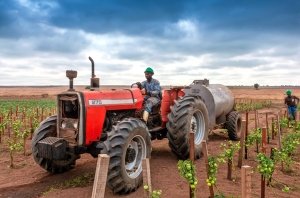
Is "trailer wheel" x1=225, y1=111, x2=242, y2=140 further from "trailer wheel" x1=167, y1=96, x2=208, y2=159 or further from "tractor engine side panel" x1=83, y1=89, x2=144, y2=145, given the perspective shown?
"tractor engine side panel" x1=83, y1=89, x2=144, y2=145

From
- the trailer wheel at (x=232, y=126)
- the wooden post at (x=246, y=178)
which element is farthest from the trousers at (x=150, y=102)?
the trailer wheel at (x=232, y=126)

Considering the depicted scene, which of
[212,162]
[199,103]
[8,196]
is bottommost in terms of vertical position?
[8,196]

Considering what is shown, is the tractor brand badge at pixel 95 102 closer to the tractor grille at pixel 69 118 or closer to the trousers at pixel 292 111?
the tractor grille at pixel 69 118

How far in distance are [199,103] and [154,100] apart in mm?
1201

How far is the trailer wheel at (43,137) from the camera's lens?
7.86 meters

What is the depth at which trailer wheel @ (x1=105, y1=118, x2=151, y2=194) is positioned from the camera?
669 cm

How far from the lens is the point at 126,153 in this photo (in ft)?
23.9

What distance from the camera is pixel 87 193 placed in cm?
693

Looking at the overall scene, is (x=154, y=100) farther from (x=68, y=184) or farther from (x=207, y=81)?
(x=207, y=81)

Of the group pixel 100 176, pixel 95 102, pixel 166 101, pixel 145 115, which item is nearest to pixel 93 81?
pixel 95 102

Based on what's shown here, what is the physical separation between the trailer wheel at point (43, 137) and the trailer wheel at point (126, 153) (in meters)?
1.60

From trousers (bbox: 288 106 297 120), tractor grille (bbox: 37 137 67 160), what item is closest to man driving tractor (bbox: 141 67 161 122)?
tractor grille (bbox: 37 137 67 160)

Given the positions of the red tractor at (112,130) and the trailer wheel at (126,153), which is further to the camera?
the red tractor at (112,130)

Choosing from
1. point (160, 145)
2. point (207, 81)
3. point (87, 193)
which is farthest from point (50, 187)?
point (207, 81)
